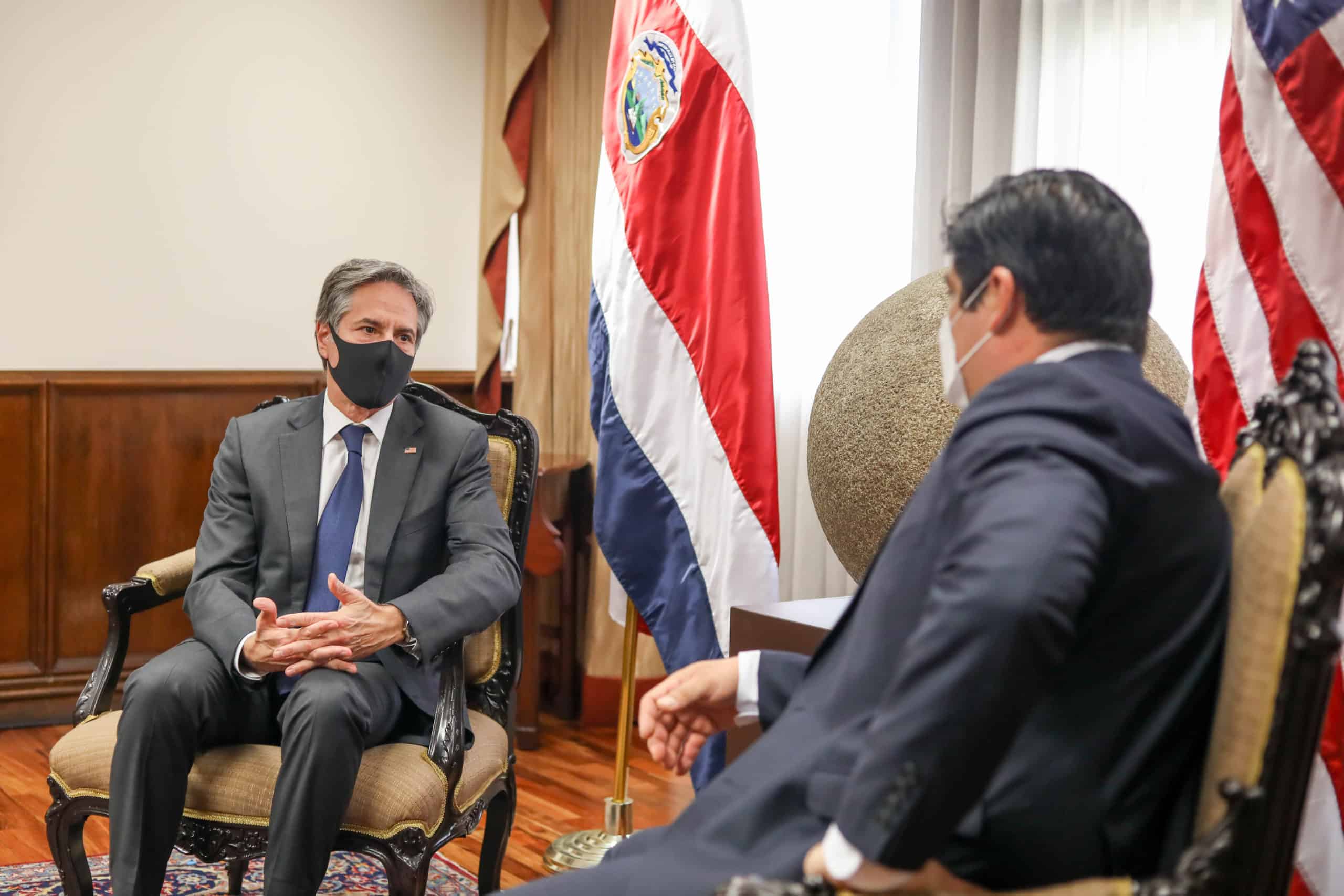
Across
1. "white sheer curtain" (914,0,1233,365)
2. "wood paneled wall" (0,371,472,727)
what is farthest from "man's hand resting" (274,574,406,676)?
"wood paneled wall" (0,371,472,727)

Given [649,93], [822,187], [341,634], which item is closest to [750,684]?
[341,634]

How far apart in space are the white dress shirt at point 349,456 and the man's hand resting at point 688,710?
105 centimetres

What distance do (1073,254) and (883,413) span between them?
1202 millimetres

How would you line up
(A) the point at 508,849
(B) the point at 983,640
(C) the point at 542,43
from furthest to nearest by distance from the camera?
(C) the point at 542,43 → (A) the point at 508,849 → (B) the point at 983,640

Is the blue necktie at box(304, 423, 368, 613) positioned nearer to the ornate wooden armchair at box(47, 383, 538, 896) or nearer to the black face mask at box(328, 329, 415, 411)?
the black face mask at box(328, 329, 415, 411)

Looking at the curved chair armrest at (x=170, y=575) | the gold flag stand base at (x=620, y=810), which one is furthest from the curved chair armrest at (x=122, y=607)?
the gold flag stand base at (x=620, y=810)

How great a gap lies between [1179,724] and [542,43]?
3871 mm

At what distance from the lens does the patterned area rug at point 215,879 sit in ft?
9.60

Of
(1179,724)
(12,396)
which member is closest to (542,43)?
(12,396)

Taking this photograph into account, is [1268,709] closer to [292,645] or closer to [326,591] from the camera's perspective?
[292,645]

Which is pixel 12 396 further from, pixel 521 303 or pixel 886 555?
pixel 886 555

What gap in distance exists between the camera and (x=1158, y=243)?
313 cm

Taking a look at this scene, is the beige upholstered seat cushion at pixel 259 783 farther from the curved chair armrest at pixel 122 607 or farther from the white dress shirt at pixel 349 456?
the white dress shirt at pixel 349 456

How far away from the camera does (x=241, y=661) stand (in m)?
2.32
